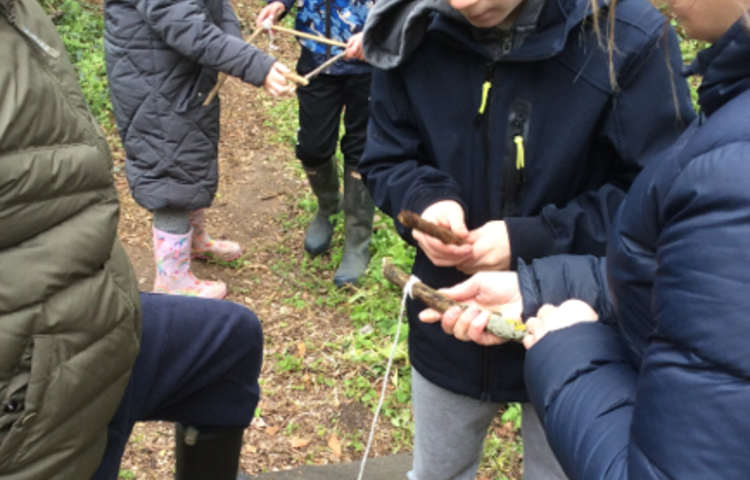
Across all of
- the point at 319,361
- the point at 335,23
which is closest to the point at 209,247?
the point at 319,361

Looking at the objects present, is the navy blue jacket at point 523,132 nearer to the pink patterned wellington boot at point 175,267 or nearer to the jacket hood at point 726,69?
the jacket hood at point 726,69

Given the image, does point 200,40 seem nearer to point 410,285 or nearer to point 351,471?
point 410,285

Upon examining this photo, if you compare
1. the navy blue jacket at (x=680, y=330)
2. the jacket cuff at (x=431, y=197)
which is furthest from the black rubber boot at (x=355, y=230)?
the navy blue jacket at (x=680, y=330)

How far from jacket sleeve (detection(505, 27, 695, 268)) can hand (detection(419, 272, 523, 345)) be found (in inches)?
4.1

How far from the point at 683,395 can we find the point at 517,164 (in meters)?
0.96

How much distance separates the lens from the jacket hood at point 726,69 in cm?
97

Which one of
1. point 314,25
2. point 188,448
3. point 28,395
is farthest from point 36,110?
point 314,25

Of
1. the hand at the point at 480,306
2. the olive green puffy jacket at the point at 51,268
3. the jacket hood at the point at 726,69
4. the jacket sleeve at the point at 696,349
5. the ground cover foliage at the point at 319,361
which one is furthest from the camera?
the ground cover foliage at the point at 319,361

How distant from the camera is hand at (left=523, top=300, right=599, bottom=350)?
1.46 m

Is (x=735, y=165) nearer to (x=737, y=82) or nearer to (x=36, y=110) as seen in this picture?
(x=737, y=82)

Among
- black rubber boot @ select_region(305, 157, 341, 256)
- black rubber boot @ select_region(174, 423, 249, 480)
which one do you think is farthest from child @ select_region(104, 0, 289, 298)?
black rubber boot @ select_region(174, 423, 249, 480)

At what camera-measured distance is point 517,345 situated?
6.21 ft

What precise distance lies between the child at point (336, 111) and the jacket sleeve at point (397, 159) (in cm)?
157

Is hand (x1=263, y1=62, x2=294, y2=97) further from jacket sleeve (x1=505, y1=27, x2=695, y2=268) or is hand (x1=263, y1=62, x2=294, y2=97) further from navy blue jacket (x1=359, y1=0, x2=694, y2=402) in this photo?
jacket sleeve (x1=505, y1=27, x2=695, y2=268)
